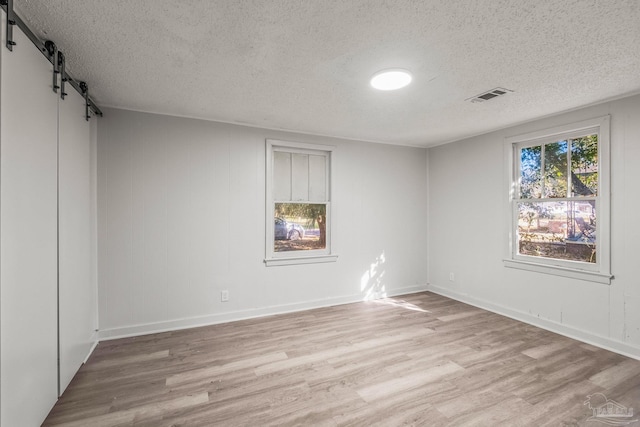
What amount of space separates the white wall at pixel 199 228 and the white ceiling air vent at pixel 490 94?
191 centimetres

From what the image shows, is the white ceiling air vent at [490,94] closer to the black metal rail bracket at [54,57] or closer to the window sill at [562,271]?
the window sill at [562,271]

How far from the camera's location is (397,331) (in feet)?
11.2

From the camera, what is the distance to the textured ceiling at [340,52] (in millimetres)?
1661

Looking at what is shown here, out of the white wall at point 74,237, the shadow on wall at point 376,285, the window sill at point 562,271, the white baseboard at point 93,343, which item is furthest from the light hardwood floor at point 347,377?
the shadow on wall at point 376,285

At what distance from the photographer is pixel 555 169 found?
11.7 ft

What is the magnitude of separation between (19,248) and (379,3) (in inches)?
92.6

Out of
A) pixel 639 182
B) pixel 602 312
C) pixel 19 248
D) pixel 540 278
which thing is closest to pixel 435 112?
pixel 639 182

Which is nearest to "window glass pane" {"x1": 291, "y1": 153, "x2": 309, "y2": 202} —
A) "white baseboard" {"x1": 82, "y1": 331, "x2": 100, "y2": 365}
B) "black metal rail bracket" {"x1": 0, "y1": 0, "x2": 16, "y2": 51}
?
"white baseboard" {"x1": 82, "y1": 331, "x2": 100, "y2": 365}

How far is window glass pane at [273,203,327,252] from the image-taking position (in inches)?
163

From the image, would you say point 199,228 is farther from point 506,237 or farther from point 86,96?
point 506,237

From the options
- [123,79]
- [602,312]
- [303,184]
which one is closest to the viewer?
[123,79]

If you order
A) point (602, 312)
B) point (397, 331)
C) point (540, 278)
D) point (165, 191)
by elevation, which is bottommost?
point (397, 331)

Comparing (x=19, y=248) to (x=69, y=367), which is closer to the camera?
(x=19, y=248)

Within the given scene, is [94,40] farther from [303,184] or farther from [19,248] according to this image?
[303,184]
